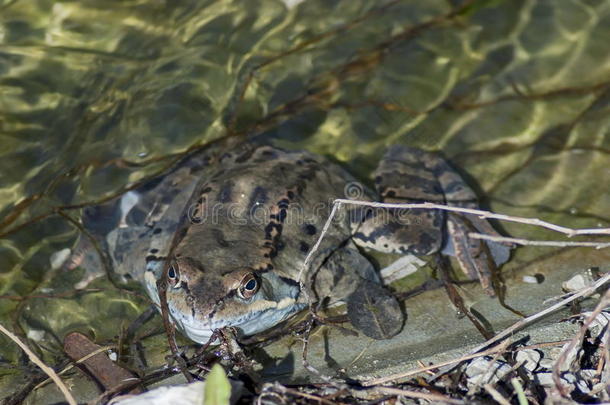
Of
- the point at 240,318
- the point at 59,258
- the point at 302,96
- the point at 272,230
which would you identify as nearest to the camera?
the point at 240,318

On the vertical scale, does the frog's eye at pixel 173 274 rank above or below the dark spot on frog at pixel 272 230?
above

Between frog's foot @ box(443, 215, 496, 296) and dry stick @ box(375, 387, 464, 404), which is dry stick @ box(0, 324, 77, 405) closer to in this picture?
A: dry stick @ box(375, 387, 464, 404)

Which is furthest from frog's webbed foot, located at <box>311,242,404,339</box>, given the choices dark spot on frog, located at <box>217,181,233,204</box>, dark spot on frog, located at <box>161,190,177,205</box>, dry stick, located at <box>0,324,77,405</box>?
dry stick, located at <box>0,324,77,405</box>

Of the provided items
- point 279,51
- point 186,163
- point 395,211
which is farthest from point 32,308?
point 279,51

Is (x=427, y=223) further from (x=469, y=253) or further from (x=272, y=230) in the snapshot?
(x=272, y=230)

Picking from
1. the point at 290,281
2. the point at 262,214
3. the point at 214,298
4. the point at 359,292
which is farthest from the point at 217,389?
the point at 359,292

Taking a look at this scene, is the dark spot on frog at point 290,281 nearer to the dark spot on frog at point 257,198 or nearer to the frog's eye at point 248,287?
the frog's eye at point 248,287

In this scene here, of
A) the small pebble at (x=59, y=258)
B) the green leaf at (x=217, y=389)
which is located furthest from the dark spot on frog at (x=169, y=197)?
the green leaf at (x=217, y=389)
